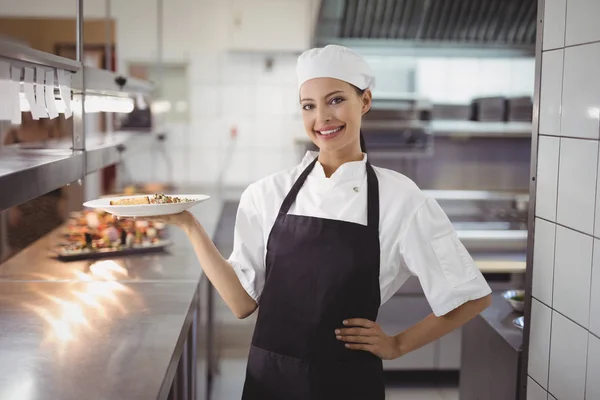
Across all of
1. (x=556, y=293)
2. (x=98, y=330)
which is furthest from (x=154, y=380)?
(x=556, y=293)

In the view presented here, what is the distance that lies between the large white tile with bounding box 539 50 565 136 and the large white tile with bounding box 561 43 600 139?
3 cm

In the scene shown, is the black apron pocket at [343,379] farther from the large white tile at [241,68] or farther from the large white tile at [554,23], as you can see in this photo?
the large white tile at [241,68]

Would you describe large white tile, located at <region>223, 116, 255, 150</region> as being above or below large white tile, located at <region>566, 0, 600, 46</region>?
below

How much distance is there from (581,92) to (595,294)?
1.66 ft

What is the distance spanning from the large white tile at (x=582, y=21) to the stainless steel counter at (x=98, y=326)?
4.32 feet

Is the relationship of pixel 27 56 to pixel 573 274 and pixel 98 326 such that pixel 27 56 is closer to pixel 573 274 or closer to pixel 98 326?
pixel 98 326

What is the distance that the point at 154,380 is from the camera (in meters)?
1.67

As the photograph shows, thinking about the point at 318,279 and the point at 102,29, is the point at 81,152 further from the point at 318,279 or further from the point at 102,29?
the point at 102,29

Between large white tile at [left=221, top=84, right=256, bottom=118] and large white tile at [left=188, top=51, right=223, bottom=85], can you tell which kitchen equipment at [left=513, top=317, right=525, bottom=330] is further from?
large white tile at [left=188, top=51, right=223, bottom=85]

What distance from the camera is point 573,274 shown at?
189cm

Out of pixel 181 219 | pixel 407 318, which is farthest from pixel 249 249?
pixel 407 318

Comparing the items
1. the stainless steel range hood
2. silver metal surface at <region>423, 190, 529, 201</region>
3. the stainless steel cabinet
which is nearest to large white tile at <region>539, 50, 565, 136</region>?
the stainless steel cabinet

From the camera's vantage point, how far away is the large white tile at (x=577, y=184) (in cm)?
179

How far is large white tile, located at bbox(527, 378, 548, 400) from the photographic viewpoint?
2092 millimetres
